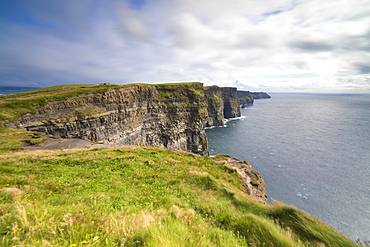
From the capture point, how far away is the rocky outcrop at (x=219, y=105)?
138000 millimetres

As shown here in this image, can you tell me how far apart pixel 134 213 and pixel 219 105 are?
143 meters

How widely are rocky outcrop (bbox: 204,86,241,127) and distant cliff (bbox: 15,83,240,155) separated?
46.5 meters

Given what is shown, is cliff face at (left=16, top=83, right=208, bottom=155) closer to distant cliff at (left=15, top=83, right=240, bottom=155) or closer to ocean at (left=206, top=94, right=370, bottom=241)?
distant cliff at (left=15, top=83, right=240, bottom=155)

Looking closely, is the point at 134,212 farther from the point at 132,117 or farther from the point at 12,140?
the point at 132,117

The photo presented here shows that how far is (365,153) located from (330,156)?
50.7 feet

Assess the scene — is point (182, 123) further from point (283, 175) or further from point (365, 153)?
point (365, 153)

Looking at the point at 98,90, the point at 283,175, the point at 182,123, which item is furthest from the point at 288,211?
the point at 182,123

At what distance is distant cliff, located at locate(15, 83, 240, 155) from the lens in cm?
4344

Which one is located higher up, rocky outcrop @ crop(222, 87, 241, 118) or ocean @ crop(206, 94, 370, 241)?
rocky outcrop @ crop(222, 87, 241, 118)

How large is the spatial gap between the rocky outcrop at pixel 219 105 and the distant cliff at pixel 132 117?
1831 inches

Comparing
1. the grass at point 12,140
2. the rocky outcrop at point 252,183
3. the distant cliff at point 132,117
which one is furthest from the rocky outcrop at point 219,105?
the grass at point 12,140

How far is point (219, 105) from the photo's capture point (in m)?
144

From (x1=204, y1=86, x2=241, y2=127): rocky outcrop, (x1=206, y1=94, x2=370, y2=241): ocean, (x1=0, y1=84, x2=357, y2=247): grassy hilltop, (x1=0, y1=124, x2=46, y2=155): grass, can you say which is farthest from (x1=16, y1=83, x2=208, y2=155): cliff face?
(x1=204, y1=86, x2=241, y2=127): rocky outcrop

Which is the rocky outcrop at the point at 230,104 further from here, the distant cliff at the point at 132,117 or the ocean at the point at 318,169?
the distant cliff at the point at 132,117
